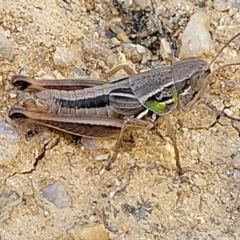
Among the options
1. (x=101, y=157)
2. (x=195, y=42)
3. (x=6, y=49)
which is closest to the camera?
(x=101, y=157)

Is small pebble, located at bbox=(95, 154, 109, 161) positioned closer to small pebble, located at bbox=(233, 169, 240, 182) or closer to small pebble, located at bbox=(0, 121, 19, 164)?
small pebble, located at bbox=(0, 121, 19, 164)

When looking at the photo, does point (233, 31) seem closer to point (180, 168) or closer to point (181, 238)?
point (180, 168)

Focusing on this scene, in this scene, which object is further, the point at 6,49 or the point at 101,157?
the point at 6,49

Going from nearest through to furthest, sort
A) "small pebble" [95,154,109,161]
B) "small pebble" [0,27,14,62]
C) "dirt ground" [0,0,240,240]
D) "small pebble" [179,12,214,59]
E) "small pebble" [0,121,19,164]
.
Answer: "dirt ground" [0,0,240,240], "small pebble" [0,121,19,164], "small pebble" [95,154,109,161], "small pebble" [0,27,14,62], "small pebble" [179,12,214,59]

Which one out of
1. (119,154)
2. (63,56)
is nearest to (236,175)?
(119,154)

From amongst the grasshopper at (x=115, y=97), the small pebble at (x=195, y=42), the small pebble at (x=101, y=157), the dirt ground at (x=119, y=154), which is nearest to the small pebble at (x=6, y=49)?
the dirt ground at (x=119, y=154)

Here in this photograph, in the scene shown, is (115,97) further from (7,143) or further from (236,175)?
(236,175)

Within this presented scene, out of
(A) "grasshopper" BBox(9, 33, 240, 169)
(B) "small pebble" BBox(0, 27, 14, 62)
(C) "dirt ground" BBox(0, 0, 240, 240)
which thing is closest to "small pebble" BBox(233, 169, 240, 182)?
(C) "dirt ground" BBox(0, 0, 240, 240)
